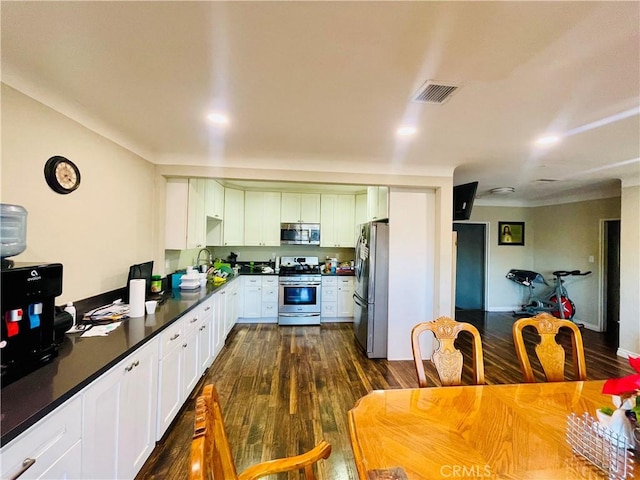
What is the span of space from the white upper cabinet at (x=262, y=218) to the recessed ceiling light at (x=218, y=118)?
3.04 meters

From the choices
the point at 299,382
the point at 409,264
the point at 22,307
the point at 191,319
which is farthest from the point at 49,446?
the point at 409,264

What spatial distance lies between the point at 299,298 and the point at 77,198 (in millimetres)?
3452

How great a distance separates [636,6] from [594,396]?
1.73 meters

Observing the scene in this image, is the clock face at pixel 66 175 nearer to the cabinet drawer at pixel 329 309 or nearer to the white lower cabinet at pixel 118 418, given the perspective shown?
the white lower cabinet at pixel 118 418

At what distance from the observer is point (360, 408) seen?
125 cm

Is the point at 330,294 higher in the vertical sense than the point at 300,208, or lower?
lower

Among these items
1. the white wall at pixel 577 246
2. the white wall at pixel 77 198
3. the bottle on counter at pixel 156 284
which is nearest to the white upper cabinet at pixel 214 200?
the white wall at pixel 77 198

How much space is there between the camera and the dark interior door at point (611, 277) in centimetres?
479

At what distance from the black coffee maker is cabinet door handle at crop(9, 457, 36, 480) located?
38cm

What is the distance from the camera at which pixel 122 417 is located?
4.80 feet

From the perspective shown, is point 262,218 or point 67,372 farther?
point 262,218

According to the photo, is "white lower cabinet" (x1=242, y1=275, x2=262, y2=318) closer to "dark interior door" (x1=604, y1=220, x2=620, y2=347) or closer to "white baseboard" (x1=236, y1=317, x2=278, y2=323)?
"white baseboard" (x1=236, y1=317, x2=278, y2=323)

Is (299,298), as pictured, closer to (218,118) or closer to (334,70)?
(218,118)

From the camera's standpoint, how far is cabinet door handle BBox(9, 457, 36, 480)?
87 centimetres
